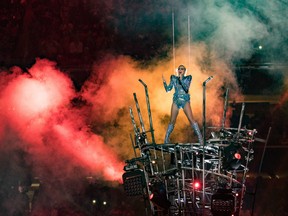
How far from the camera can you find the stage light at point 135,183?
332 inches

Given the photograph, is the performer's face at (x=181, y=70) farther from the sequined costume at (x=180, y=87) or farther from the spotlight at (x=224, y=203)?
the spotlight at (x=224, y=203)

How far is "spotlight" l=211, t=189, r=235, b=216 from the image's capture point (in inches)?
300

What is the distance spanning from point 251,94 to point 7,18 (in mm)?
9319

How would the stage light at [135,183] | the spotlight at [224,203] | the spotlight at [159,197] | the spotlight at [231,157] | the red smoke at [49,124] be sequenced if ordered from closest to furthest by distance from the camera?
the spotlight at [224,203] → the spotlight at [159,197] → the spotlight at [231,157] → the stage light at [135,183] → the red smoke at [49,124]

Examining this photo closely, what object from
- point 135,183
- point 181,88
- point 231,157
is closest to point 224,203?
point 231,157

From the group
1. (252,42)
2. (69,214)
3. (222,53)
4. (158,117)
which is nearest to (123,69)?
(158,117)

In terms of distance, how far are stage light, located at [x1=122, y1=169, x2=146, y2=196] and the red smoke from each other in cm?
637

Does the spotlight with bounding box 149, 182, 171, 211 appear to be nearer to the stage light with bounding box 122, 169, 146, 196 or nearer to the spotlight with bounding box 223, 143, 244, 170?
the stage light with bounding box 122, 169, 146, 196

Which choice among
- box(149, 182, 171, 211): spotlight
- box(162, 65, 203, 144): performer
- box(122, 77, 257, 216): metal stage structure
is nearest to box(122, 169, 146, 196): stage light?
box(122, 77, 257, 216): metal stage structure

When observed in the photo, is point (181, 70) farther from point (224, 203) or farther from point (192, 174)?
point (224, 203)

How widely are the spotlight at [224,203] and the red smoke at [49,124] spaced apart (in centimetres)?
753

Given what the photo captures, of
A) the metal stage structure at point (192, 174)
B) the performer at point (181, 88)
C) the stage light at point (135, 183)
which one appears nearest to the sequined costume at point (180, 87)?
the performer at point (181, 88)

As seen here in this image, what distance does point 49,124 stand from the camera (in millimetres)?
14656

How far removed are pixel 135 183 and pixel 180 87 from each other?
2.20 m
